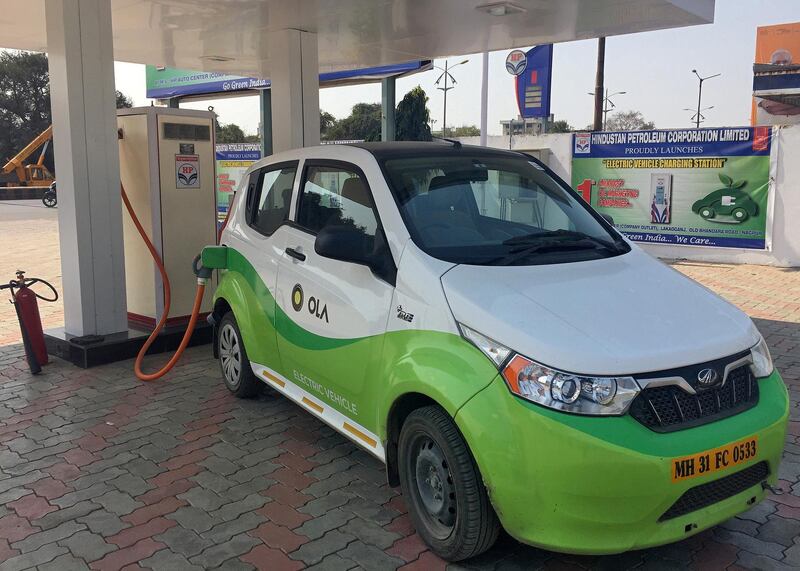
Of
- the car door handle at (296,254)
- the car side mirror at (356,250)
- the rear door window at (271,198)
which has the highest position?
the rear door window at (271,198)

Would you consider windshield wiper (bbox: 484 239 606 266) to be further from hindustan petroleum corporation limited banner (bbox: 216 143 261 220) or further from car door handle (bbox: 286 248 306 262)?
hindustan petroleum corporation limited banner (bbox: 216 143 261 220)

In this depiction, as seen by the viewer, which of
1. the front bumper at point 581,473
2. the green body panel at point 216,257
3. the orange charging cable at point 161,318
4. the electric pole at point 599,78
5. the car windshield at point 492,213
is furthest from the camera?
the electric pole at point 599,78

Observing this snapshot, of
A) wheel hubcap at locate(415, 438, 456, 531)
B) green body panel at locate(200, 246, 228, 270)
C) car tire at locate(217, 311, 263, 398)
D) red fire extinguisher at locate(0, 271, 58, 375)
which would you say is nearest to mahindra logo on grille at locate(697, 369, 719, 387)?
wheel hubcap at locate(415, 438, 456, 531)

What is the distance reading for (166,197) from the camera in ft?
24.5

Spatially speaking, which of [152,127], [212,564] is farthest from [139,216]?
[212,564]

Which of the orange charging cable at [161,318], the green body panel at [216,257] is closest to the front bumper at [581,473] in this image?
the green body panel at [216,257]

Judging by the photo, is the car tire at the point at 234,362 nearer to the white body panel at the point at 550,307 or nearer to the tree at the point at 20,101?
the white body panel at the point at 550,307

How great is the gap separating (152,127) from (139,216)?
3.10 ft

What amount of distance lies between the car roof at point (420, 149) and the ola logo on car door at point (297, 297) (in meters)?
0.95

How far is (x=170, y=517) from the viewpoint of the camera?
12.7ft

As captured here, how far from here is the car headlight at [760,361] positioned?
3271mm

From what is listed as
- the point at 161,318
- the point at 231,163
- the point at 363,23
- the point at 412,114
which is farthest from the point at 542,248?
the point at 412,114

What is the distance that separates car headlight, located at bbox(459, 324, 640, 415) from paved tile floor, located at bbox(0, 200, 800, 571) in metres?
0.98

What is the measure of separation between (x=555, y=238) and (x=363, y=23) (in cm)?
591
